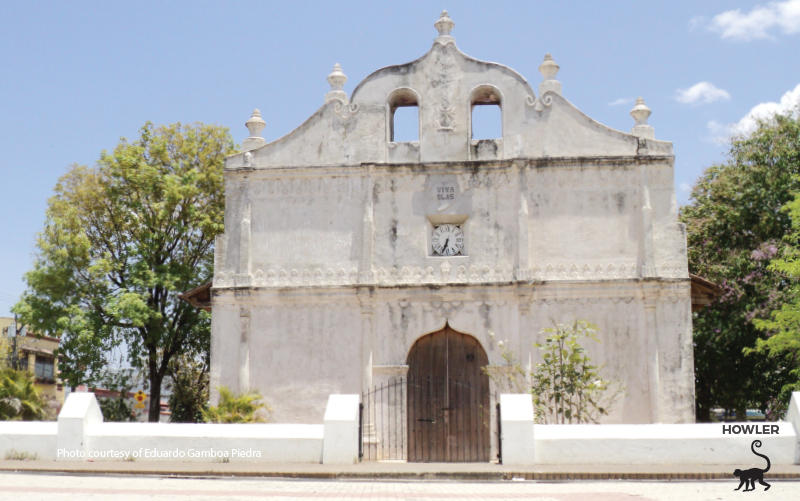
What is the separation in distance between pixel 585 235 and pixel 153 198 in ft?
49.2

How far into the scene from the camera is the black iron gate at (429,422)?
19078 millimetres

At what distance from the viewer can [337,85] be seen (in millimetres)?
21312

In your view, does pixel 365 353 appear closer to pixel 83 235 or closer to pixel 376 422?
pixel 376 422

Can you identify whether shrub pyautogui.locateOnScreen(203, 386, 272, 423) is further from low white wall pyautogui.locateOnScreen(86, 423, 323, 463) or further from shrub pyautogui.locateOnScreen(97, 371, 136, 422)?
shrub pyautogui.locateOnScreen(97, 371, 136, 422)

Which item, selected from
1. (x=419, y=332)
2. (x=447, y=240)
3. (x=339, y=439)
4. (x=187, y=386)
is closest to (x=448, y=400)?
(x=419, y=332)

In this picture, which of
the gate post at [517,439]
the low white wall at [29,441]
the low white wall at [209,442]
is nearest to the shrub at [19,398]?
the low white wall at [29,441]

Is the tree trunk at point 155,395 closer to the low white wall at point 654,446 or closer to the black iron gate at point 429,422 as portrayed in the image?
the black iron gate at point 429,422

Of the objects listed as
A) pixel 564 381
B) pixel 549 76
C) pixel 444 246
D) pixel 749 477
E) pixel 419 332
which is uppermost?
pixel 549 76

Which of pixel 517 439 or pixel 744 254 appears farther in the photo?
pixel 744 254

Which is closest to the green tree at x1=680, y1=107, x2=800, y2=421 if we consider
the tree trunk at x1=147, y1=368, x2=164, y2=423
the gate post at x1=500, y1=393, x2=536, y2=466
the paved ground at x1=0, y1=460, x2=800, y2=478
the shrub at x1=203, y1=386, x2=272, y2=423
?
the paved ground at x1=0, y1=460, x2=800, y2=478

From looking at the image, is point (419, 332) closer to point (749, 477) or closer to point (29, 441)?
point (29, 441)

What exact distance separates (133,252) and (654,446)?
18794 millimetres

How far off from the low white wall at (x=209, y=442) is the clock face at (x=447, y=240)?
6185 millimetres

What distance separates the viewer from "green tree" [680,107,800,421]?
2562 centimetres
